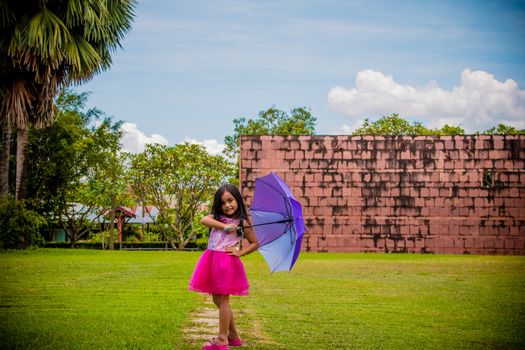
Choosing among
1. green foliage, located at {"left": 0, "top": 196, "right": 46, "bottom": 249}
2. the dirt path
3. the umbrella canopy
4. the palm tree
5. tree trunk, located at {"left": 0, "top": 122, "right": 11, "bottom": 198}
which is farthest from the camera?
tree trunk, located at {"left": 0, "top": 122, "right": 11, "bottom": 198}

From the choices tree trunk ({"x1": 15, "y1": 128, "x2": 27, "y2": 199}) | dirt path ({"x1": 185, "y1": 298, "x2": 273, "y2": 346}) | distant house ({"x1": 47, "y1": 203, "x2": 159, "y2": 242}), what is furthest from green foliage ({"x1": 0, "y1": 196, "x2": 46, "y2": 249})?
dirt path ({"x1": 185, "y1": 298, "x2": 273, "y2": 346})

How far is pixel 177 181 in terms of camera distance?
28406 millimetres

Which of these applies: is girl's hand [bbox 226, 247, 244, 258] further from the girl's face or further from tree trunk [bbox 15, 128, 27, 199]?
tree trunk [bbox 15, 128, 27, 199]

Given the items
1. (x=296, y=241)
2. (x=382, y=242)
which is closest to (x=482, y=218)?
(x=382, y=242)

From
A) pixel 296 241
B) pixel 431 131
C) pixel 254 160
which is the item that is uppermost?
pixel 431 131

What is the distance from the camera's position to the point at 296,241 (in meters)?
6.17

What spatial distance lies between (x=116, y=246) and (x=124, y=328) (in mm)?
26506

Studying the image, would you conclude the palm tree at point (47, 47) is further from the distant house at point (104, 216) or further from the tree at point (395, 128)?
the tree at point (395, 128)

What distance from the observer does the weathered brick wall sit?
76.8 feet

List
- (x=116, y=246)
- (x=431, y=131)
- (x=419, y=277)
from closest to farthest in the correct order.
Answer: (x=419, y=277)
(x=116, y=246)
(x=431, y=131)

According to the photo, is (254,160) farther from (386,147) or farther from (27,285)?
(27,285)

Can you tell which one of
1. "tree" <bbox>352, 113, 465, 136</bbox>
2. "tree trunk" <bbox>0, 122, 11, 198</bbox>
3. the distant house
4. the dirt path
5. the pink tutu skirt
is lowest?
the dirt path

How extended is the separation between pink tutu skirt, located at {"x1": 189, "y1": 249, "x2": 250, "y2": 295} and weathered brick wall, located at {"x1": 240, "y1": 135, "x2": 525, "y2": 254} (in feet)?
57.0

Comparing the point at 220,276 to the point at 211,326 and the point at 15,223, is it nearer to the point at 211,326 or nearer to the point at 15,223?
the point at 211,326
